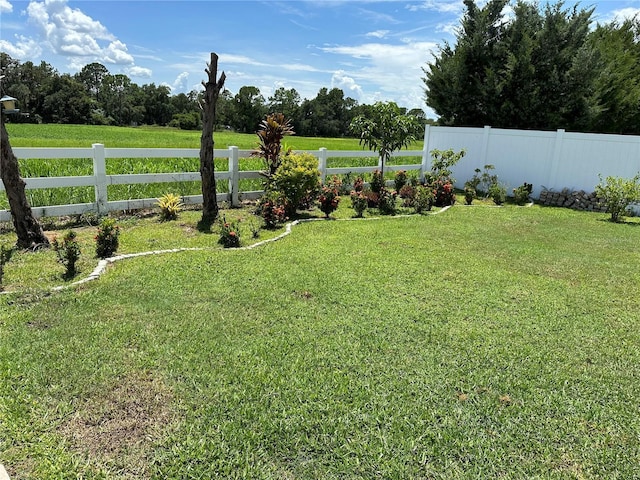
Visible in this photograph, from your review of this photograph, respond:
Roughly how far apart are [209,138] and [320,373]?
18.2 feet

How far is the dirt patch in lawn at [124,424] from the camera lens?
7.22 feet

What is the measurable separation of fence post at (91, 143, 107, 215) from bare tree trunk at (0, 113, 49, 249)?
1683mm

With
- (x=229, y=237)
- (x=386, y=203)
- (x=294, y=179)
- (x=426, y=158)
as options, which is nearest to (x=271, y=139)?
(x=294, y=179)

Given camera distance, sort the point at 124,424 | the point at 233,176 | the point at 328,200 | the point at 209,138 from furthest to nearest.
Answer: the point at 233,176 → the point at 328,200 → the point at 209,138 → the point at 124,424

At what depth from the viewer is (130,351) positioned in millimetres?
3188

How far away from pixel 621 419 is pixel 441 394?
111 cm

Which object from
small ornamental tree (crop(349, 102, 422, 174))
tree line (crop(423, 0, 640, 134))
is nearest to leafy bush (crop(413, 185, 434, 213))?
small ornamental tree (crop(349, 102, 422, 174))

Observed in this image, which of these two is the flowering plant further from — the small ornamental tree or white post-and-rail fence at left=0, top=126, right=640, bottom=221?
the small ornamental tree

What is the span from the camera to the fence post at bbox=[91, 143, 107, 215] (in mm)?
6984

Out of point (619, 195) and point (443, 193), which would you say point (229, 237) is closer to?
point (443, 193)

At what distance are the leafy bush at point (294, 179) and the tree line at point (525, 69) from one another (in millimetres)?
8987

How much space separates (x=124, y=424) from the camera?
8.01 ft

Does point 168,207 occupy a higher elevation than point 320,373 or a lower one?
higher

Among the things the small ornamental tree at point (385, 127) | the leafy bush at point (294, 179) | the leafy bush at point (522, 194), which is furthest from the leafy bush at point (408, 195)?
the leafy bush at point (522, 194)
